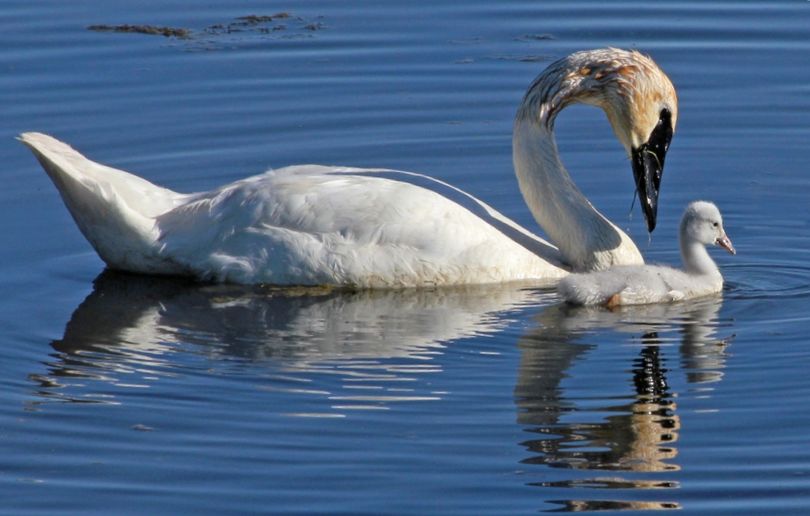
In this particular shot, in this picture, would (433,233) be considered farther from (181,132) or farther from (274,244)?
(181,132)

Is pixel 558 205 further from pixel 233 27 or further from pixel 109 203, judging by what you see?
pixel 233 27

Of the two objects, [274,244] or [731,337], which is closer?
[731,337]

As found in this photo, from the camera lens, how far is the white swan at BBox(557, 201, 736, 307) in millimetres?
10156

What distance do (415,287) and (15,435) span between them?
3.02 metres

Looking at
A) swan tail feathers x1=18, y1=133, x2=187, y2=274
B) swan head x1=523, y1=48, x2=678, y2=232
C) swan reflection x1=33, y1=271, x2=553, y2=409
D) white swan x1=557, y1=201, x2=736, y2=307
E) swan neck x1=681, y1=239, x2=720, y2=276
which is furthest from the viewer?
swan head x1=523, y1=48, x2=678, y2=232

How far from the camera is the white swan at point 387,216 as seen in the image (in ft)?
34.4

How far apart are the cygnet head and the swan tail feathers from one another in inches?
123

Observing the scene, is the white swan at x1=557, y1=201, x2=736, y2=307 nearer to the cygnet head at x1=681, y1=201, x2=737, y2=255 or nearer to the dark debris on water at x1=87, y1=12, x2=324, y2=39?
the cygnet head at x1=681, y1=201, x2=737, y2=255

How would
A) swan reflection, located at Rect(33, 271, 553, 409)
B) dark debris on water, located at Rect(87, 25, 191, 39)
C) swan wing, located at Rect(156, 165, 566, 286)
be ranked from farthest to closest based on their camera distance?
dark debris on water, located at Rect(87, 25, 191, 39)
swan wing, located at Rect(156, 165, 566, 286)
swan reflection, located at Rect(33, 271, 553, 409)

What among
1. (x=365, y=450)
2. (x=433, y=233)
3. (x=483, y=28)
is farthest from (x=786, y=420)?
(x=483, y=28)

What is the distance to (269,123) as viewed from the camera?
13.9 meters

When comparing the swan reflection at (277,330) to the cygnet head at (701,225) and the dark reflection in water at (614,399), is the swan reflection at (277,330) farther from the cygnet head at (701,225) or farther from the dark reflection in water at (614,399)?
the cygnet head at (701,225)

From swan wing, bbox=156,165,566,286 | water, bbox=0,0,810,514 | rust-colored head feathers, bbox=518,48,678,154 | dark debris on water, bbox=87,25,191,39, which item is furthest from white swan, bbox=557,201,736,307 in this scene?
dark debris on water, bbox=87,25,191,39

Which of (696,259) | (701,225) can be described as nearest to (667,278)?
(696,259)
